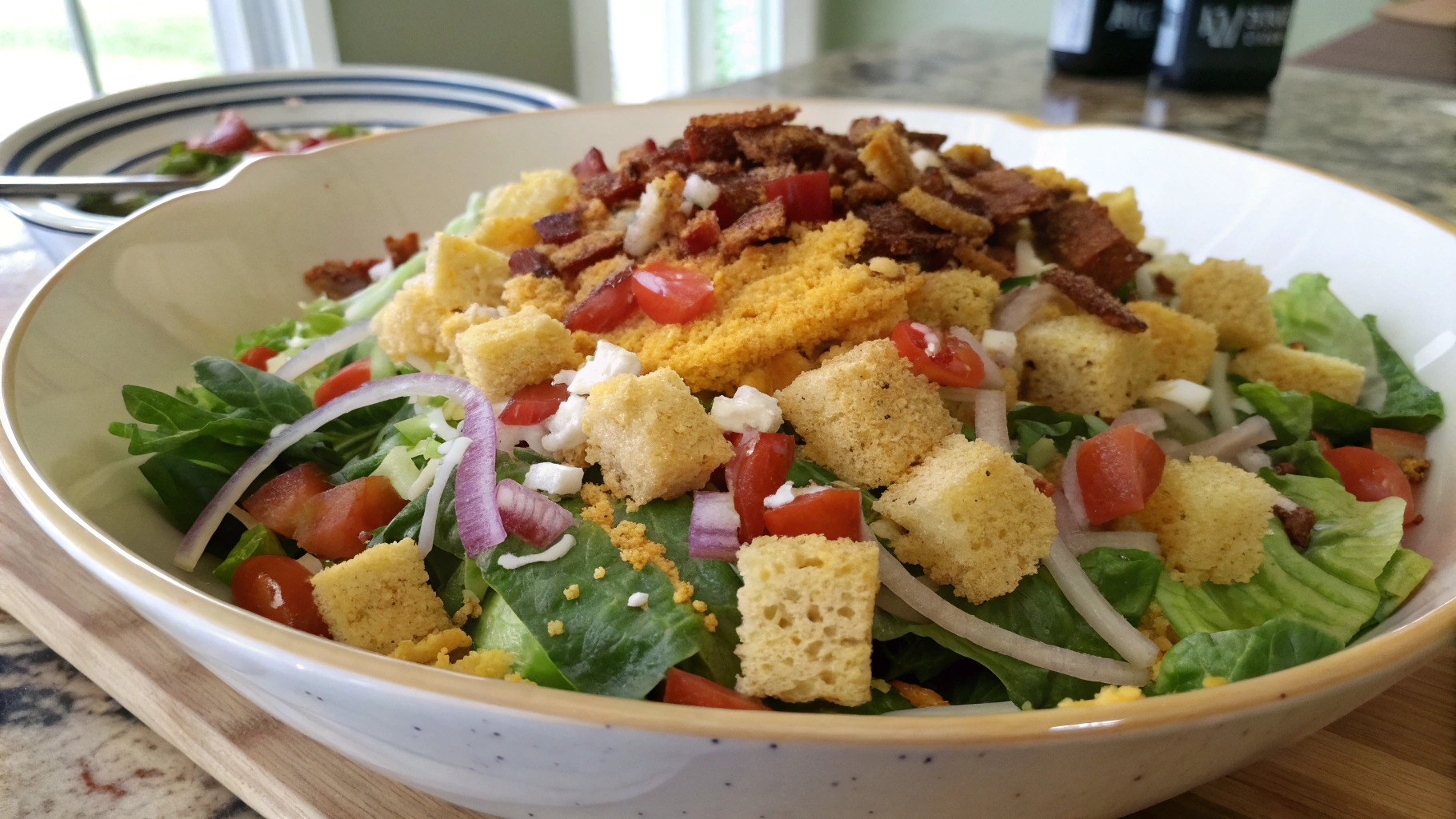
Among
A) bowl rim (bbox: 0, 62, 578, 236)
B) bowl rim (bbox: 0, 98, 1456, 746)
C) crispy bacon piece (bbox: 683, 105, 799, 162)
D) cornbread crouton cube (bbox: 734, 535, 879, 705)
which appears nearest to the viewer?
bowl rim (bbox: 0, 98, 1456, 746)

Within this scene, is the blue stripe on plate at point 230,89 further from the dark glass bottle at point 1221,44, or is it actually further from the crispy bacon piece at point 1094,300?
the dark glass bottle at point 1221,44

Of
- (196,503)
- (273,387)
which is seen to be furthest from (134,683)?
(273,387)

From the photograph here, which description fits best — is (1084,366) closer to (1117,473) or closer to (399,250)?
(1117,473)

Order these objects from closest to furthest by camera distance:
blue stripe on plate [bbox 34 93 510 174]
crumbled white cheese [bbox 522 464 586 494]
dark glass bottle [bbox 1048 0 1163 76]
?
crumbled white cheese [bbox 522 464 586 494] → blue stripe on plate [bbox 34 93 510 174] → dark glass bottle [bbox 1048 0 1163 76]

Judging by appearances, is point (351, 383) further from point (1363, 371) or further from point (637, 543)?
point (1363, 371)

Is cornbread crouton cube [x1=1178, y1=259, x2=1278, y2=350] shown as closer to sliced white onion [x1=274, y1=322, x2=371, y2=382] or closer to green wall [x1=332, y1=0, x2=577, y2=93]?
sliced white onion [x1=274, y1=322, x2=371, y2=382]

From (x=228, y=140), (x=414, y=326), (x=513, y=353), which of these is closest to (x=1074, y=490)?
(x=513, y=353)

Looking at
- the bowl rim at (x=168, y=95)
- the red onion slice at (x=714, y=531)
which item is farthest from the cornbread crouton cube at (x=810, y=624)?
the bowl rim at (x=168, y=95)

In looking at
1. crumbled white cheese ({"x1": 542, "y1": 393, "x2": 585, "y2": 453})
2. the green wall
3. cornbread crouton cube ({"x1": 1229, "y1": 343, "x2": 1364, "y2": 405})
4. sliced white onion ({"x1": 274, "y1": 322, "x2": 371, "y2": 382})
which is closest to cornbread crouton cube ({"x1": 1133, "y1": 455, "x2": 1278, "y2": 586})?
cornbread crouton cube ({"x1": 1229, "y1": 343, "x2": 1364, "y2": 405})
